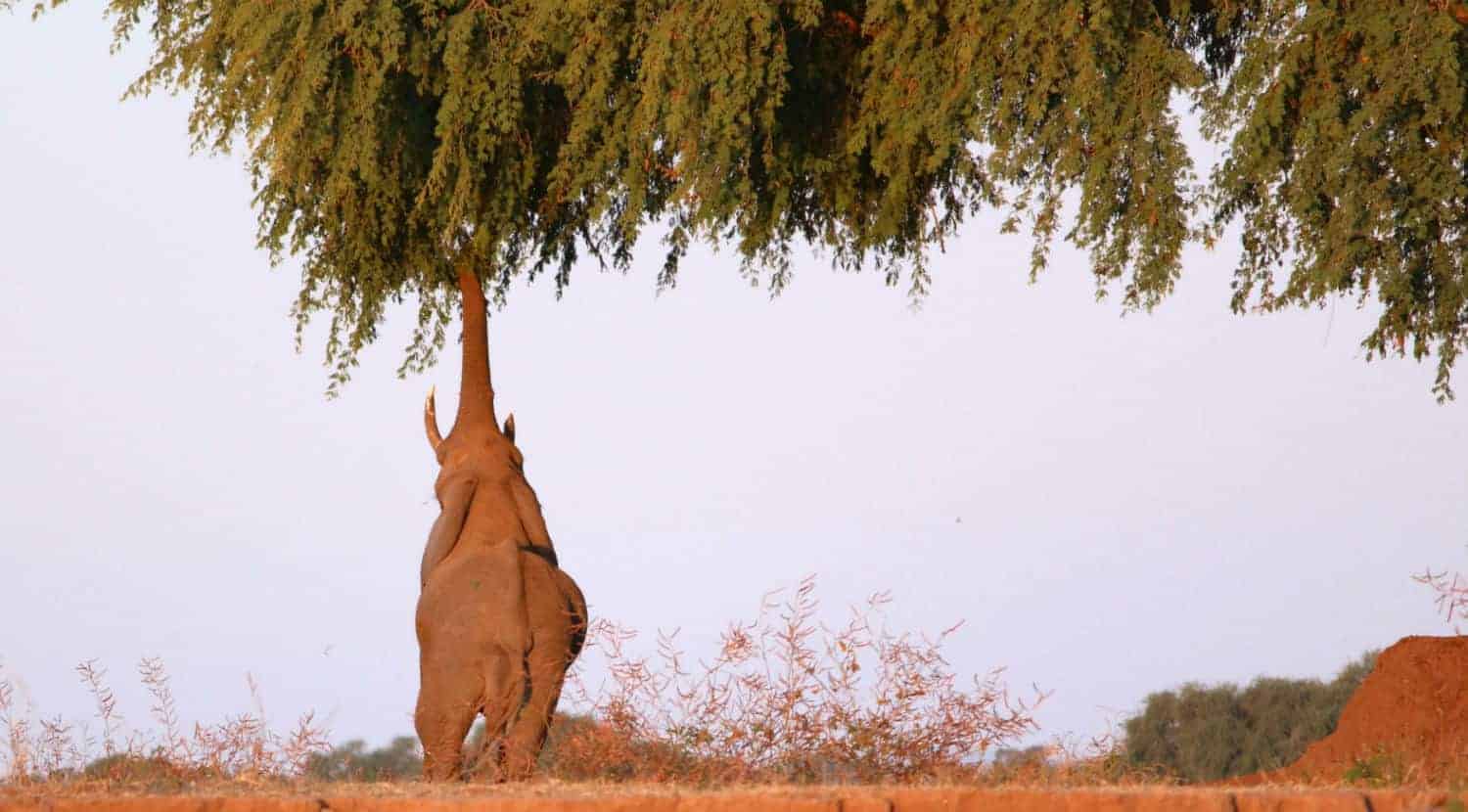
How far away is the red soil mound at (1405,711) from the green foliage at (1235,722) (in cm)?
1040

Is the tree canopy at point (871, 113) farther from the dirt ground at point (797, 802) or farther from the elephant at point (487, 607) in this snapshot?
the dirt ground at point (797, 802)

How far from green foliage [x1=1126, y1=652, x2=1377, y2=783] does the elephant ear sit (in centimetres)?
1406

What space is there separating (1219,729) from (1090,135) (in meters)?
15.3

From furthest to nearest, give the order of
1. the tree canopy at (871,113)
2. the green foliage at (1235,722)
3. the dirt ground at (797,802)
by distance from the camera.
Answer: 1. the green foliage at (1235,722)
2. the tree canopy at (871,113)
3. the dirt ground at (797,802)

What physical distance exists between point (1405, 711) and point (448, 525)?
747cm

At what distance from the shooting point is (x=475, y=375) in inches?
540

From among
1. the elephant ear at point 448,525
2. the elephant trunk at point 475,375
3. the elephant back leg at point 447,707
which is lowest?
the elephant back leg at point 447,707

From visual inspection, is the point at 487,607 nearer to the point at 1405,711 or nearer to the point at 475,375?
the point at 475,375

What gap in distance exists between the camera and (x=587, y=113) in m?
12.7

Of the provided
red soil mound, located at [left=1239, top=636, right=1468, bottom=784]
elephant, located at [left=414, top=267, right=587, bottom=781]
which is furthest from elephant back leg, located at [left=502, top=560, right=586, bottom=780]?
red soil mound, located at [left=1239, top=636, right=1468, bottom=784]

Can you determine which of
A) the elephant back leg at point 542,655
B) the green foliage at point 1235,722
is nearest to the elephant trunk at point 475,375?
the elephant back leg at point 542,655

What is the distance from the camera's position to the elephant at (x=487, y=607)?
39.3 feet

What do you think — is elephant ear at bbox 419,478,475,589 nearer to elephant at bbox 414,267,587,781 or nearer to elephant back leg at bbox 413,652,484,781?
elephant at bbox 414,267,587,781

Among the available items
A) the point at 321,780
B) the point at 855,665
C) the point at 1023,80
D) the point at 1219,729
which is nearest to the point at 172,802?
the point at 321,780
